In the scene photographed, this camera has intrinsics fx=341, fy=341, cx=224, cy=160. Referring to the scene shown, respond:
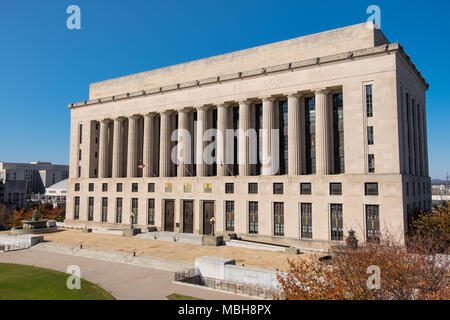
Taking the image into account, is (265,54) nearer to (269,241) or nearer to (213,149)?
(213,149)

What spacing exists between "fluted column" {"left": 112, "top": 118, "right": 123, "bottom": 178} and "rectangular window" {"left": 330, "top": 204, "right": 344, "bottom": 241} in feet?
135

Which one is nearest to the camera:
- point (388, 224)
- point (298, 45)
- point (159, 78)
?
point (388, 224)

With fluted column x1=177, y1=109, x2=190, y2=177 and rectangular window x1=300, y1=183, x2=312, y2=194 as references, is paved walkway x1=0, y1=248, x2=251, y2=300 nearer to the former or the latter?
rectangular window x1=300, y1=183, x2=312, y2=194

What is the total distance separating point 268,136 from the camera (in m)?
51.2

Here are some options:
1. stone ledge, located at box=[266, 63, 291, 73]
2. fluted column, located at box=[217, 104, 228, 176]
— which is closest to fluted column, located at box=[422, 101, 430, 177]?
stone ledge, located at box=[266, 63, 291, 73]

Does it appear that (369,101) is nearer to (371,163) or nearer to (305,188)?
(371,163)

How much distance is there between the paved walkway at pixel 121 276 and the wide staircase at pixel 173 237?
43.5 ft

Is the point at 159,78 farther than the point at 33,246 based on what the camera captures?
Yes

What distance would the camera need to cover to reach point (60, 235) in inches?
2265

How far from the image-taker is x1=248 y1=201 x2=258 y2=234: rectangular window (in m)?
50.1

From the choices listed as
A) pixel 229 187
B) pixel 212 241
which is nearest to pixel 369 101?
pixel 229 187
